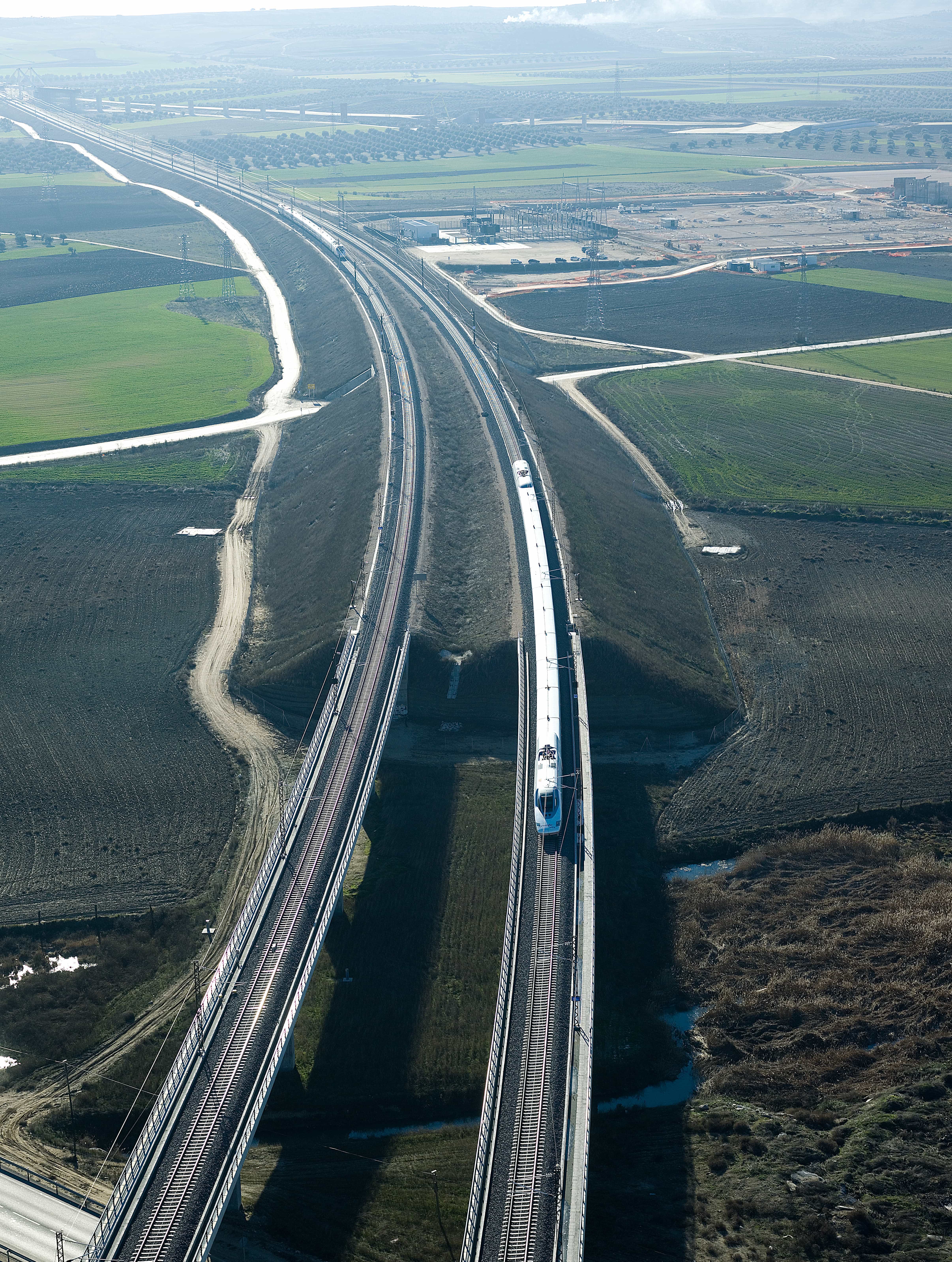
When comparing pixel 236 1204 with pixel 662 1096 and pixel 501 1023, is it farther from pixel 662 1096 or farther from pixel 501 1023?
pixel 662 1096

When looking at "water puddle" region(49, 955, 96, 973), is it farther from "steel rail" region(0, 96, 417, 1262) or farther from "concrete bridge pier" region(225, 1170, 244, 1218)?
"concrete bridge pier" region(225, 1170, 244, 1218)

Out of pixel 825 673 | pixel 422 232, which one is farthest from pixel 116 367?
pixel 825 673

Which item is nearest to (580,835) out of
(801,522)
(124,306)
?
(801,522)

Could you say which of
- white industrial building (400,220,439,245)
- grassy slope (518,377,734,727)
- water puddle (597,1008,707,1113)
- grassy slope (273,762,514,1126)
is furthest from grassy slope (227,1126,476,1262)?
white industrial building (400,220,439,245)

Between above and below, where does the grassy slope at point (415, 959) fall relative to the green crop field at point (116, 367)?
below

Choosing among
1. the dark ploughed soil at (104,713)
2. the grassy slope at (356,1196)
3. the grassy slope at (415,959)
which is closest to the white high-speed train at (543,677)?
the grassy slope at (415,959)

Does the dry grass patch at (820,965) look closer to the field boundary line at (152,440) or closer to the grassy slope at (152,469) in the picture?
the grassy slope at (152,469)

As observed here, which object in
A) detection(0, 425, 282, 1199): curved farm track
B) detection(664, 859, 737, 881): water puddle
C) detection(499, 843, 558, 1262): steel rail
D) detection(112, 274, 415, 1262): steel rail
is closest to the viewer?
detection(499, 843, 558, 1262): steel rail
